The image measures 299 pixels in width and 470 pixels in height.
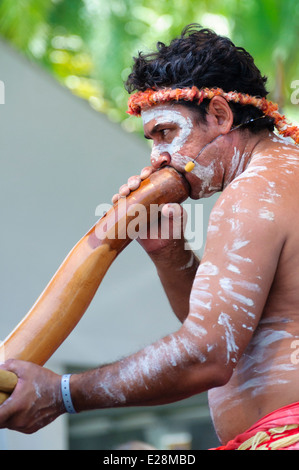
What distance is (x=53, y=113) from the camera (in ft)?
20.2

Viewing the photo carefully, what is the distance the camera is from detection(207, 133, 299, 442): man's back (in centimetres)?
203

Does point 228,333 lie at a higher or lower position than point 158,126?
lower

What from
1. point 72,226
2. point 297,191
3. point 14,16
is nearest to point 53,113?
point 72,226

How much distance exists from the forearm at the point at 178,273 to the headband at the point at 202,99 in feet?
1.96

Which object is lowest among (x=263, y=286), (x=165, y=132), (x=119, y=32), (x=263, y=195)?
(x=263, y=286)

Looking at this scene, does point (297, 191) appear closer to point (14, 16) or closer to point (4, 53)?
point (4, 53)

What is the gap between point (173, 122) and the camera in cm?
257

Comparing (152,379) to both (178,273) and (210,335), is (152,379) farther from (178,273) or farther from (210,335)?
(178,273)

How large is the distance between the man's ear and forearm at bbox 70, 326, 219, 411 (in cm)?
94

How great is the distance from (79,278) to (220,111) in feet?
2.79

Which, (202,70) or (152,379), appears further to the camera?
(202,70)

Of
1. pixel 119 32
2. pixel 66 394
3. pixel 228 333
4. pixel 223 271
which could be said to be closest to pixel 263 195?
pixel 223 271

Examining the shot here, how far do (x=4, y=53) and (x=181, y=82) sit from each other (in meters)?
3.85

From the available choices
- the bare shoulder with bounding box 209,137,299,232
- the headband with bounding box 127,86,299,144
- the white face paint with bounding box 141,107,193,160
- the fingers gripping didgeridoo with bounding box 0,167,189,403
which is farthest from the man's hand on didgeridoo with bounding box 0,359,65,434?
the headband with bounding box 127,86,299,144
